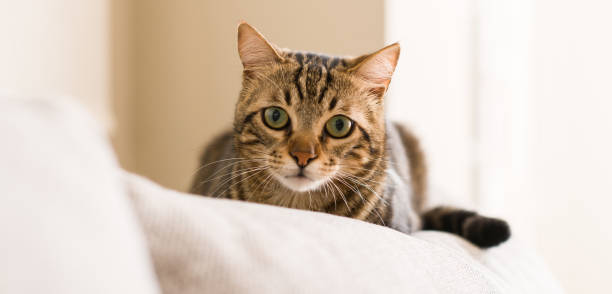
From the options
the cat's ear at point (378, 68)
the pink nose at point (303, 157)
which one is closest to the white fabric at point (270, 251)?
the pink nose at point (303, 157)

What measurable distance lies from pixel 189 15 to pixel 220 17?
162 millimetres

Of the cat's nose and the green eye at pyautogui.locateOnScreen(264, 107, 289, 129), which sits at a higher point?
the green eye at pyautogui.locateOnScreen(264, 107, 289, 129)

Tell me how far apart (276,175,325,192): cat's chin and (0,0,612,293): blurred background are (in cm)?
118

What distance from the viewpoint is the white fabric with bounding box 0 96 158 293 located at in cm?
27

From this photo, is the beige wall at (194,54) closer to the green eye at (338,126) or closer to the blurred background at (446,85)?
the blurred background at (446,85)

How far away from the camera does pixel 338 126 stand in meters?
0.94

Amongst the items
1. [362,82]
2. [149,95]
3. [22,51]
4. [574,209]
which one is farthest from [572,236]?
[22,51]

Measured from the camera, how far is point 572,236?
2191mm

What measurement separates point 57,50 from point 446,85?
168cm

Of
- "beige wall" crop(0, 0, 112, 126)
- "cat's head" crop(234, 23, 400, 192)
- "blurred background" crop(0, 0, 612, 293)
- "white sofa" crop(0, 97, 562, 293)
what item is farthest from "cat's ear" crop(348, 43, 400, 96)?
"beige wall" crop(0, 0, 112, 126)

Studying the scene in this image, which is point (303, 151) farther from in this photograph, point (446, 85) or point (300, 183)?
point (446, 85)

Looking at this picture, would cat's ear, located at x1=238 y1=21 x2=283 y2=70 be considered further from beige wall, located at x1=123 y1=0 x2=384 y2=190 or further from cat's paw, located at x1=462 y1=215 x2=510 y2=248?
beige wall, located at x1=123 y1=0 x2=384 y2=190

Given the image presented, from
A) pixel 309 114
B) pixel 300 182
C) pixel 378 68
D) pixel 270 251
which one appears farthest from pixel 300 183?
pixel 270 251

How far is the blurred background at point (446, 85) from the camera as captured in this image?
6.95ft
